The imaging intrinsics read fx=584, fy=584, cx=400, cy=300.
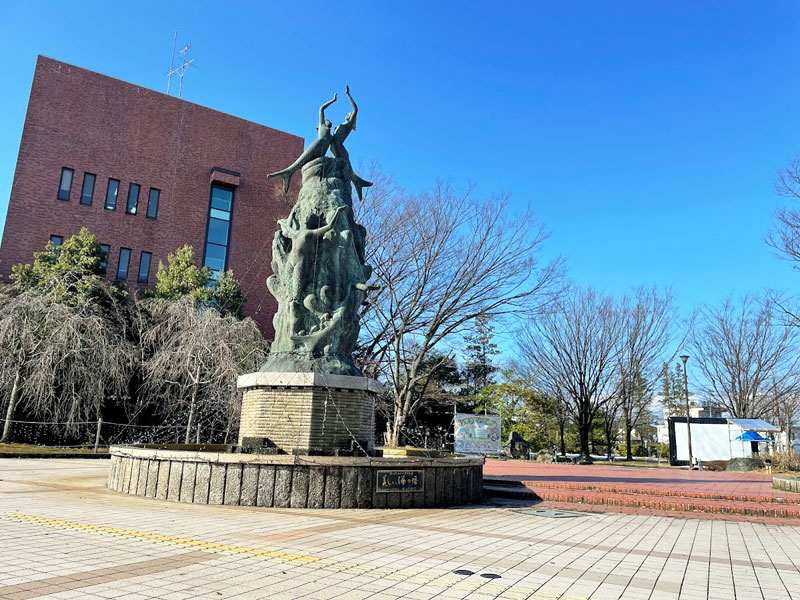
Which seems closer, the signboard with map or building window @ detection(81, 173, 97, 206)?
the signboard with map

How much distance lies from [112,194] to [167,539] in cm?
2905

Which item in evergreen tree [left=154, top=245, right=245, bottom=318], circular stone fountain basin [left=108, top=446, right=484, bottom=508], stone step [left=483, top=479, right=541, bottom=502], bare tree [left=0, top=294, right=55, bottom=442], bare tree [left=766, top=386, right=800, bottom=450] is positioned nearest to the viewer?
circular stone fountain basin [left=108, top=446, right=484, bottom=508]

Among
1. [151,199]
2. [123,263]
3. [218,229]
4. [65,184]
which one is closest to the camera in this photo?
[65,184]

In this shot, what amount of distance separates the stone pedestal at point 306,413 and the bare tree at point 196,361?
41.1 feet

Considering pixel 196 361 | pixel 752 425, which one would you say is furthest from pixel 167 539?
pixel 752 425

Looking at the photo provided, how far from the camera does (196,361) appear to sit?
2284 cm

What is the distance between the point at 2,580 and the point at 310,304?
7.79 metres

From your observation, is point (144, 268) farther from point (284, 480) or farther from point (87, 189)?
point (284, 480)

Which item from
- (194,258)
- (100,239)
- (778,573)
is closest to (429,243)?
(194,258)

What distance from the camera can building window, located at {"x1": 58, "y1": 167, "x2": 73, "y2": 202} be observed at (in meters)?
29.0

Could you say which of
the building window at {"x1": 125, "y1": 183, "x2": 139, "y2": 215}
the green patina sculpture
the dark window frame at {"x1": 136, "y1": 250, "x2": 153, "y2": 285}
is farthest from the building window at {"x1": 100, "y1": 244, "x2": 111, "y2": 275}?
the green patina sculpture

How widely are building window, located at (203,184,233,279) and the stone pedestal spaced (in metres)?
24.3

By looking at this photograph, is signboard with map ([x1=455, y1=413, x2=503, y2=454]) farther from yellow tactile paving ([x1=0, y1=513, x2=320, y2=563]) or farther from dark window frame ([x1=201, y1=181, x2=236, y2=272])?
yellow tactile paving ([x1=0, y1=513, x2=320, y2=563])

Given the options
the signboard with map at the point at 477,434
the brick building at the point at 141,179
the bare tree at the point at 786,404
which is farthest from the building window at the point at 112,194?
the bare tree at the point at 786,404
